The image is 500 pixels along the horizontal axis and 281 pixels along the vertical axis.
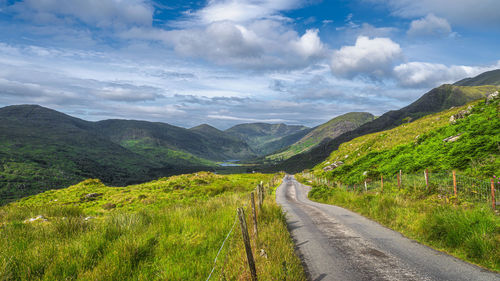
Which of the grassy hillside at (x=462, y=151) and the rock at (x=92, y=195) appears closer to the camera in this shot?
the grassy hillside at (x=462, y=151)

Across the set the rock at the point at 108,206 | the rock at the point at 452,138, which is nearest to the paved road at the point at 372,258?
the rock at the point at 452,138

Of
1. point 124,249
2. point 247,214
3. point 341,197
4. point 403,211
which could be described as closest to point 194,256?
point 124,249

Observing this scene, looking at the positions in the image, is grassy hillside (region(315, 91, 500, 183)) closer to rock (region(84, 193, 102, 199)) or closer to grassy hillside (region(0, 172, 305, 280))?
grassy hillside (region(0, 172, 305, 280))

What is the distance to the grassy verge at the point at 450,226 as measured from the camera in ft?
22.6

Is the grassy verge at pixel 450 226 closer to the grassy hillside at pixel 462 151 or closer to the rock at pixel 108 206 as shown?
the grassy hillside at pixel 462 151

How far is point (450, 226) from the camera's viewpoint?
8.34m

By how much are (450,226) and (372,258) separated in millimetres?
3521

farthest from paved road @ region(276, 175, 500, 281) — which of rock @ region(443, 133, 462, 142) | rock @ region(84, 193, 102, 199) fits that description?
rock @ region(84, 193, 102, 199)

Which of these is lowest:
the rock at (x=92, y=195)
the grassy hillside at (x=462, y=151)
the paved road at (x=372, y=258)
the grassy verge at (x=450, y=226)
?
the rock at (x=92, y=195)

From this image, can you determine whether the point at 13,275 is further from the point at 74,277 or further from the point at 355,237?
the point at 355,237

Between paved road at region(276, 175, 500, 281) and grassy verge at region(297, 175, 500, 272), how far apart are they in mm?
527

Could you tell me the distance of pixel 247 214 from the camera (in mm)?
11945

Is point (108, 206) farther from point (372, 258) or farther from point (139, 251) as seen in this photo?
point (372, 258)

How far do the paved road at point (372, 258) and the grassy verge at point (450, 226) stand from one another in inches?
20.8
